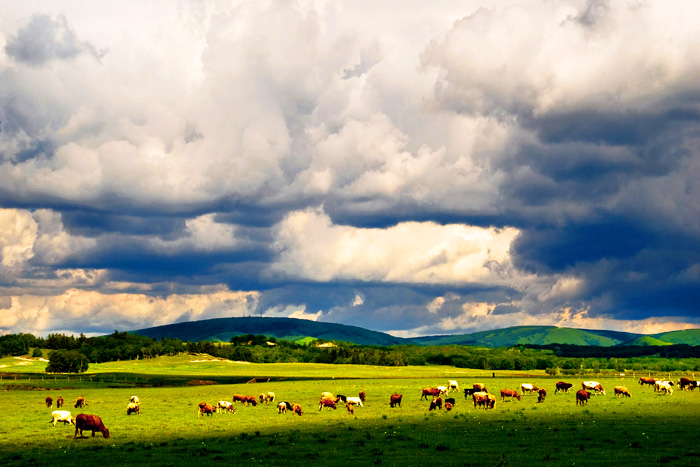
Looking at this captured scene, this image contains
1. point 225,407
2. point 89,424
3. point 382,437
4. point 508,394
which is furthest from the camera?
point 508,394

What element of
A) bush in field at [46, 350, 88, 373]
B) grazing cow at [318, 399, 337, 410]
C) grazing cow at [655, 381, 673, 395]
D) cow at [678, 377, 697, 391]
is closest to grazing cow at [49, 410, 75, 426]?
grazing cow at [318, 399, 337, 410]

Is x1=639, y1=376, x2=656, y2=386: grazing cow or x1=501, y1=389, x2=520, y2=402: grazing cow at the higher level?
x1=501, y1=389, x2=520, y2=402: grazing cow

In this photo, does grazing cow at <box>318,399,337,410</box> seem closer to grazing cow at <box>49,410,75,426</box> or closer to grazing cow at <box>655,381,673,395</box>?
grazing cow at <box>49,410,75,426</box>

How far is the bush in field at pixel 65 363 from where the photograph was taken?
17275 cm

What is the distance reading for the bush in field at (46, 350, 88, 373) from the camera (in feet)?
567

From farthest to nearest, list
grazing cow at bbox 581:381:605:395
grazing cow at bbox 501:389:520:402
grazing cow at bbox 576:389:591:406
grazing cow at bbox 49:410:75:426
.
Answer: grazing cow at bbox 581:381:605:395 < grazing cow at bbox 501:389:520:402 < grazing cow at bbox 576:389:591:406 < grazing cow at bbox 49:410:75:426

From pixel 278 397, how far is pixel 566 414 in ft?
136

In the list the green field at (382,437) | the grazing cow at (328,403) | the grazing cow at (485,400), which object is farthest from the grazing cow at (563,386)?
the grazing cow at (328,403)

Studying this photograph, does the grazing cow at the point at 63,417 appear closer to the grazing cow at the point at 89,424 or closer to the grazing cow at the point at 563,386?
the grazing cow at the point at 89,424

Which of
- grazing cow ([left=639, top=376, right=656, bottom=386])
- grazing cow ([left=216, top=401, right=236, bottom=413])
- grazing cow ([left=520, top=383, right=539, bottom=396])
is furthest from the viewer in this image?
grazing cow ([left=639, top=376, right=656, bottom=386])

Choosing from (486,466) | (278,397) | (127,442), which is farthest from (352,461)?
(278,397)

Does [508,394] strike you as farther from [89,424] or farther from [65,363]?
[65,363]

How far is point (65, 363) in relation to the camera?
173 metres

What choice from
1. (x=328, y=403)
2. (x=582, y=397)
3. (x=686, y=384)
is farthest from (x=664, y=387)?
(x=328, y=403)
